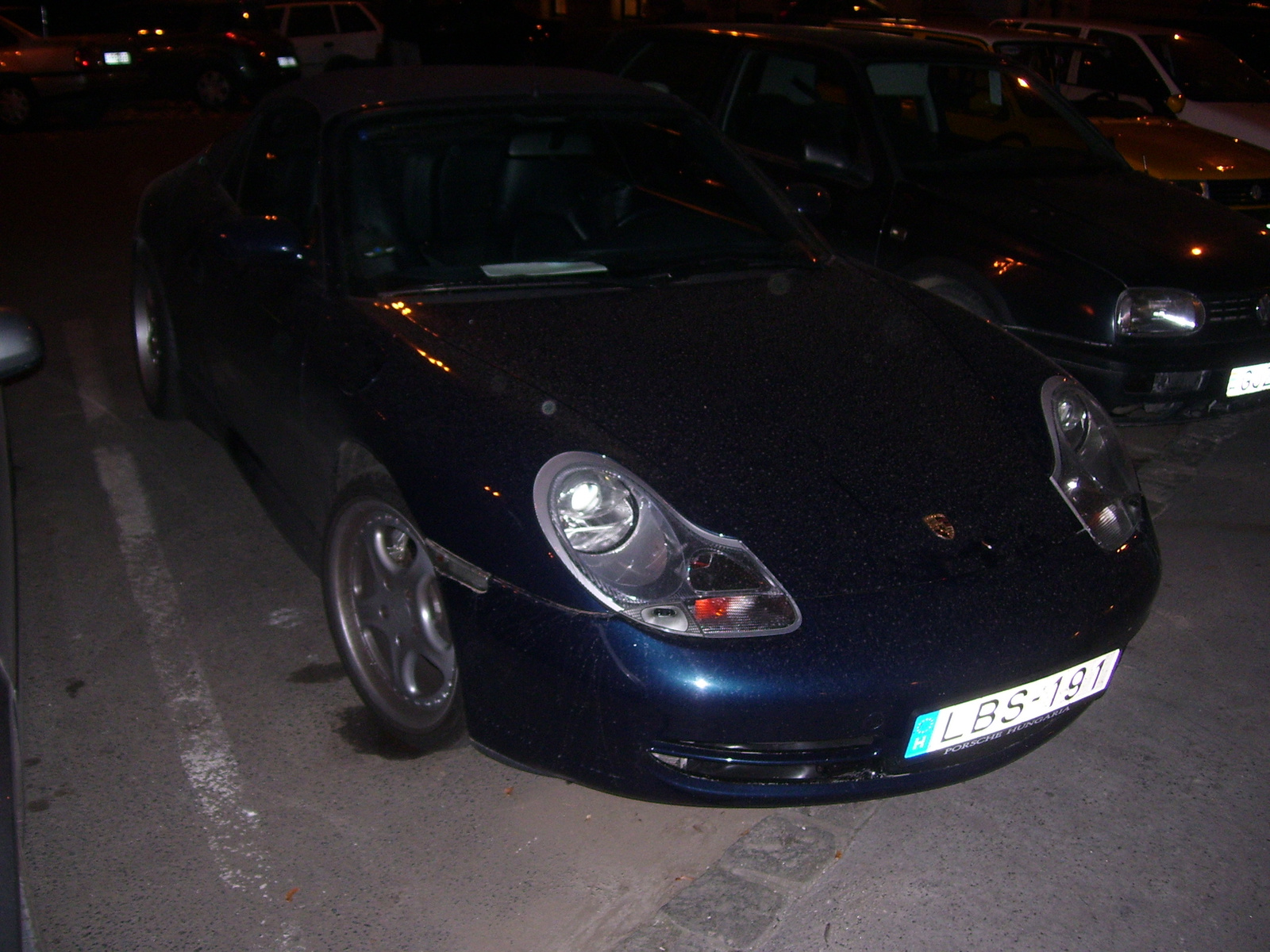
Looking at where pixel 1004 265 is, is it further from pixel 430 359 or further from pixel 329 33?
pixel 329 33

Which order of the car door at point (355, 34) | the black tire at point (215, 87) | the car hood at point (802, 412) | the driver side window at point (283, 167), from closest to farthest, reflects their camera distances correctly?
the car hood at point (802, 412) < the driver side window at point (283, 167) < the black tire at point (215, 87) < the car door at point (355, 34)

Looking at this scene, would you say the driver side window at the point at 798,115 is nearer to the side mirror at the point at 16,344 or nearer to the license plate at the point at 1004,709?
the license plate at the point at 1004,709

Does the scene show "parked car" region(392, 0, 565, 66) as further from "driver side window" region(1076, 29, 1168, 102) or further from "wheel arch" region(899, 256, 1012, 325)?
"wheel arch" region(899, 256, 1012, 325)

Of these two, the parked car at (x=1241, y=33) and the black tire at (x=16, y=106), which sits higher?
the parked car at (x=1241, y=33)

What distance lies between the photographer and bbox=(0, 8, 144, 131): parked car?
13.1 m

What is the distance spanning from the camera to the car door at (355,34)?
57.6 ft

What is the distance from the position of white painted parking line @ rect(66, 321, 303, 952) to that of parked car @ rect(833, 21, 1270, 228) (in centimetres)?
459

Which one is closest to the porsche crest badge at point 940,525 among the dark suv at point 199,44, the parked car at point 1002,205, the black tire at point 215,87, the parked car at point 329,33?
the parked car at point 1002,205

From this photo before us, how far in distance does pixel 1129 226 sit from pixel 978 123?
4.24 feet

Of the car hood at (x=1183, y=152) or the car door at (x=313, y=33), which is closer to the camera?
the car hood at (x=1183, y=152)

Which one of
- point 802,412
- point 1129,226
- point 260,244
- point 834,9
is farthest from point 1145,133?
point 834,9

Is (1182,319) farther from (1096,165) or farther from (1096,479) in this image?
(1096,479)

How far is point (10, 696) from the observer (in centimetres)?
209

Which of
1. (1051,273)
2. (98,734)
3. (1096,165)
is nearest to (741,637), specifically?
(98,734)
